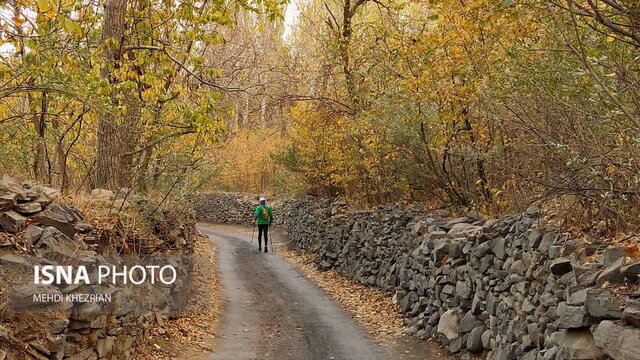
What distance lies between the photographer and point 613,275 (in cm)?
426

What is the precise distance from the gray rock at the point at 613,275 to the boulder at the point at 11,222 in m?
5.60

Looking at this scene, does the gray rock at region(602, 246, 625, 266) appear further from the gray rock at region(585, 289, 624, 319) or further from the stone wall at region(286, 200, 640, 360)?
the gray rock at region(585, 289, 624, 319)

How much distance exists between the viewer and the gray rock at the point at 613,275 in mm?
4222

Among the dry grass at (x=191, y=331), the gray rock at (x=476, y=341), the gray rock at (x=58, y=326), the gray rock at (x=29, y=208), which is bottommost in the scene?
the dry grass at (x=191, y=331)

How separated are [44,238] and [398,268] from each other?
7399 millimetres

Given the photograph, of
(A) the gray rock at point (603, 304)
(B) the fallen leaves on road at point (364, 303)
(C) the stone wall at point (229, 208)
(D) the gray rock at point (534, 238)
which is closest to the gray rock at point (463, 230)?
(D) the gray rock at point (534, 238)

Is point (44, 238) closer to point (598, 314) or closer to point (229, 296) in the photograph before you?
point (598, 314)

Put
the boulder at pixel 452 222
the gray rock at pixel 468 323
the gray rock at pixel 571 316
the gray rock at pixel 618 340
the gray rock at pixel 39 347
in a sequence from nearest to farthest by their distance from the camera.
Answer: the gray rock at pixel 618 340 < the gray rock at pixel 571 316 < the gray rock at pixel 39 347 < the gray rock at pixel 468 323 < the boulder at pixel 452 222

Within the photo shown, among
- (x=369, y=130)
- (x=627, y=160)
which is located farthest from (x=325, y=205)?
(x=627, y=160)

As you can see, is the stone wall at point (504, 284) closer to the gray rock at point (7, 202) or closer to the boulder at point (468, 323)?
the boulder at point (468, 323)

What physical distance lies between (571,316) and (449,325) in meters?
3.47

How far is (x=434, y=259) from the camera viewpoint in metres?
8.95

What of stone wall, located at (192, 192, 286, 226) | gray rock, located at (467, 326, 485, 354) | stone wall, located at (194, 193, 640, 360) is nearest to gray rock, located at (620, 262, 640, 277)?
stone wall, located at (194, 193, 640, 360)

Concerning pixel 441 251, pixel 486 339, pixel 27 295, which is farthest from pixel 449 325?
pixel 27 295
